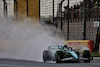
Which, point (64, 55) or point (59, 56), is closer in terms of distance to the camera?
point (59, 56)

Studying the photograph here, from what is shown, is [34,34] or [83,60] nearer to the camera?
[83,60]

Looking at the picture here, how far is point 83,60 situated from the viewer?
16812mm

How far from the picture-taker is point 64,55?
1661cm

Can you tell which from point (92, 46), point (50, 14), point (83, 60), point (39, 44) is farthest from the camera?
point (50, 14)

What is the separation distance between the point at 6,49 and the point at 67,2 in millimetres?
8305

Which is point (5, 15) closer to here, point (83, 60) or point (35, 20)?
point (35, 20)

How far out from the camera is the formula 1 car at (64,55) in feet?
53.4

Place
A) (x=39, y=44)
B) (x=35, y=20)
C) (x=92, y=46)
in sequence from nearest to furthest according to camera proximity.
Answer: (x=39, y=44)
(x=92, y=46)
(x=35, y=20)

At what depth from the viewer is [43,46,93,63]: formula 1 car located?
640 inches

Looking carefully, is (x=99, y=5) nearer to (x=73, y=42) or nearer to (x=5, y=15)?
(x=73, y=42)

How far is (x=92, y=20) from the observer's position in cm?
3219

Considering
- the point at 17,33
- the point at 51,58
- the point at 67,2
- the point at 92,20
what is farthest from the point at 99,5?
the point at 51,58

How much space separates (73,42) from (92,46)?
1.86m

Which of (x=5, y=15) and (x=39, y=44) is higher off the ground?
(x=5, y=15)
